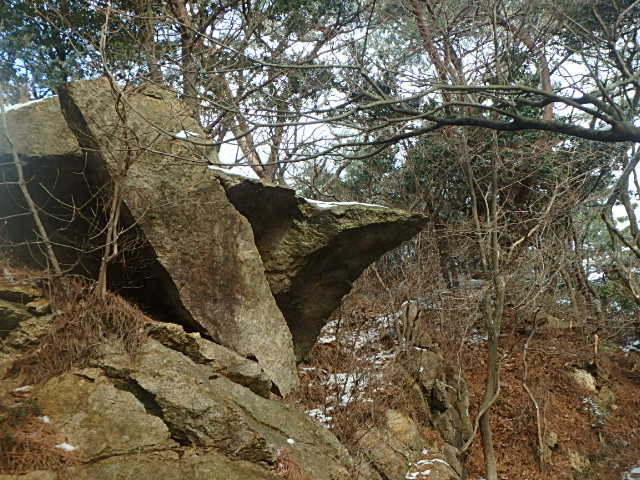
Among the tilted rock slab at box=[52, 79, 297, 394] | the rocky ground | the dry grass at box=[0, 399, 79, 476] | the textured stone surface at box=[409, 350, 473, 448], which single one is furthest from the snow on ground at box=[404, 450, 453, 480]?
the dry grass at box=[0, 399, 79, 476]

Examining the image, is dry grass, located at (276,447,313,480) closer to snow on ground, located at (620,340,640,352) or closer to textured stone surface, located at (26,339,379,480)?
textured stone surface, located at (26,339,379,480)

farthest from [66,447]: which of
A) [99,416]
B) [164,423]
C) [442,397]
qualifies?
[442,397]

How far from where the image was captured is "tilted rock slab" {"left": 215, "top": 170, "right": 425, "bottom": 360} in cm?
695

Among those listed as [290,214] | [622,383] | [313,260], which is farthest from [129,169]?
[622,383]

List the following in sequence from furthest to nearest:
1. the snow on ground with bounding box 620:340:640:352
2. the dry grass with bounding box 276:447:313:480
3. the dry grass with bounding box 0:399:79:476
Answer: the snow on ground with bounding box 620:340:640:352 < the dry grass with bounding box 276:447:313:480 < the dry grass with bounding box 0:399:79:476

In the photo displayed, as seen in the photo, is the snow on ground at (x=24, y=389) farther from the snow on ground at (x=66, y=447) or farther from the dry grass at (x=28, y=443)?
the snow on ground at (x=66, y=447)

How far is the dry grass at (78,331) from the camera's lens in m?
4.81

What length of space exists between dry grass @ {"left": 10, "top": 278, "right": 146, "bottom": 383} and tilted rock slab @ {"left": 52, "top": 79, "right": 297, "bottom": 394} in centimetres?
75

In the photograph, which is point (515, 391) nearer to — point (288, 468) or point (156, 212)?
point (288, 468)

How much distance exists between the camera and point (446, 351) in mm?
10125

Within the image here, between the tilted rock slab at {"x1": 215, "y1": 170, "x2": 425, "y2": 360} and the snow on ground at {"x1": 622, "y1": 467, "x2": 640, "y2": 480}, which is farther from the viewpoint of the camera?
the snow on ground at {"x1": 622, "y1": 467, "x2": 640, "y2": 480}

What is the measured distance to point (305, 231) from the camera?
23.1ft

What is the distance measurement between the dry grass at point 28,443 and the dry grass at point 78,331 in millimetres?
555

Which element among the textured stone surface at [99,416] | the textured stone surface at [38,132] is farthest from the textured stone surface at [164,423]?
the textured stone surface at [38,132]
